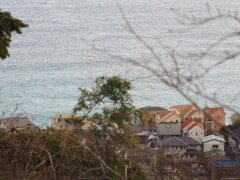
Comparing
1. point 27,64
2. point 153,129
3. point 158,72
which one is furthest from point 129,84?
point 27,64

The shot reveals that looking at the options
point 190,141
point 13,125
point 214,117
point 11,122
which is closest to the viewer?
point 214,117

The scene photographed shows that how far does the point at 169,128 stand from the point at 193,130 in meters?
0.82

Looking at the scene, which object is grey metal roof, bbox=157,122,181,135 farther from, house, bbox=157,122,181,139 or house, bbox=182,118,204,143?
house, bbox=182,118,204,143

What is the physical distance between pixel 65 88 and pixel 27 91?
4.11 ft

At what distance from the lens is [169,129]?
55.3 ft

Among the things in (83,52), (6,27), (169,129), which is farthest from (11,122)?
(83,52)

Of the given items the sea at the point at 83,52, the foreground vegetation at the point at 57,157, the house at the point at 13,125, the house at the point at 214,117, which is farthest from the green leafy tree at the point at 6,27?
the sea at the point at 83,52

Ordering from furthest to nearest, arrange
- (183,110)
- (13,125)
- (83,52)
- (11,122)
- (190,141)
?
(83,52) < (183,110) < (190,141) < (13,125) < (11,122)

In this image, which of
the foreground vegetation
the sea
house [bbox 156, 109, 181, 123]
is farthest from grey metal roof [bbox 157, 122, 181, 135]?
the foreground vegetation

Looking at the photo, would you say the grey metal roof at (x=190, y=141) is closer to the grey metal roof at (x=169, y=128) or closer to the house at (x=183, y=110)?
the grey metal roof at (x=169, y=128)

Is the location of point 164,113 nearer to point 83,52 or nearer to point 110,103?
point 83,52

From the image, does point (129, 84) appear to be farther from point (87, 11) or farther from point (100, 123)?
point (87, 11)

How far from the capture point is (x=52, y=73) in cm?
2167

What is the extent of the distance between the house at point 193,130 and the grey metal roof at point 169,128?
0.21 meters
